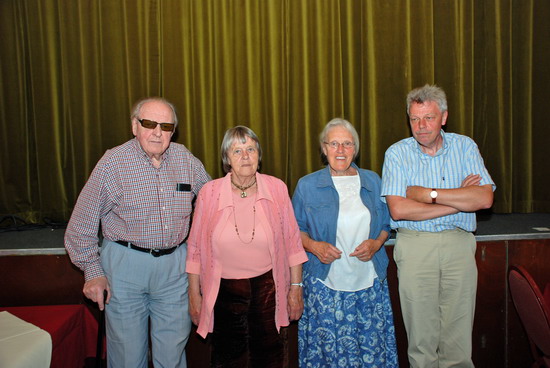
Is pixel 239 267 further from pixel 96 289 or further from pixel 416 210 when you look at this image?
pixel 416 210

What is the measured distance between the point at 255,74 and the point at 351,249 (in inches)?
70.7

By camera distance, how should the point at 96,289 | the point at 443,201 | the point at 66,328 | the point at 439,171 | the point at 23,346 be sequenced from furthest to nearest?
the point at 66,328 → the point at 439,171 → the point at 443,201 → the point at 96,289 → the point at 23,346

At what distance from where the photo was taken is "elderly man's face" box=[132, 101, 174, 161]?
6.31 ft

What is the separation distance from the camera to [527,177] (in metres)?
3.43

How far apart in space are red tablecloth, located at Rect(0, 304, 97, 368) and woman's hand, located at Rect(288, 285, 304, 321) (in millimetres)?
1267

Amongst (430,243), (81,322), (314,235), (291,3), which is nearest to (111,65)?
(291,3)

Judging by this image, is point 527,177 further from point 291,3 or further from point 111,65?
point 111,65

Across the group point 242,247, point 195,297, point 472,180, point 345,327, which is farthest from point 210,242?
point 472,180

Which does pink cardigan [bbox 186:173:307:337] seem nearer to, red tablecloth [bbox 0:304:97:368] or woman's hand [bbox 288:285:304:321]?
woman's hand [bbox 288:285:304:321]

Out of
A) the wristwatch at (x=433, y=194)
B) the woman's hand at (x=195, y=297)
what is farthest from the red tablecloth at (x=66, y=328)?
the wristwatch at (x=433, y=194)

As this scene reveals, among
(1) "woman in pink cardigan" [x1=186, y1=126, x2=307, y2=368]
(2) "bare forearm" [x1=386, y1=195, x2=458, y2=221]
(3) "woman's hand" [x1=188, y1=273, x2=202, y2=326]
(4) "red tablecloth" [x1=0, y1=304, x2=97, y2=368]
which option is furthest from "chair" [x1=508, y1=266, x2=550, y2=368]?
(4) "red tablecloth" [x1=0, y1=304, x2=97, y2=368]

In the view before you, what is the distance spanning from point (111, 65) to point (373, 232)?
2497 millimetres

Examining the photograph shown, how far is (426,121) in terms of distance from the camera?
205 centimetres

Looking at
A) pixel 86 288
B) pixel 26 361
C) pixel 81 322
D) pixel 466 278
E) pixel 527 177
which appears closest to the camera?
pixel 26 361
